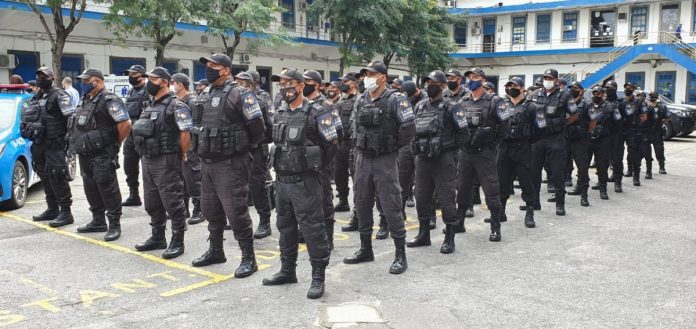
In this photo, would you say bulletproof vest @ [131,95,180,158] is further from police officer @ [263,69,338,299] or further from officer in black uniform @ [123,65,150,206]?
police officer @ [263,69,338,299]

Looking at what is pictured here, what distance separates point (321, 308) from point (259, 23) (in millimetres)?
17766

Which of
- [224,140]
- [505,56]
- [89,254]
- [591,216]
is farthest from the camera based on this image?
[505,56]

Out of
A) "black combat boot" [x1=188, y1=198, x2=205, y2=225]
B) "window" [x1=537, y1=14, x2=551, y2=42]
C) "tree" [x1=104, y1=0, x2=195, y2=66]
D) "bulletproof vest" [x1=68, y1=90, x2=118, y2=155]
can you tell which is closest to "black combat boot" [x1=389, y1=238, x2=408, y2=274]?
"black combat boot" [x1=188, y1=198, x2=205, y2=225]

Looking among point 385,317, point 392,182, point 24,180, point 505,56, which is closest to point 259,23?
point 24,180

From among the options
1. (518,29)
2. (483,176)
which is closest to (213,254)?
(483,176)

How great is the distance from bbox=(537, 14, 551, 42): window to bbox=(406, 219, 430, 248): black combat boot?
33692 mm

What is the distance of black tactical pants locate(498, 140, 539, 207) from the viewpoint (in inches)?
297

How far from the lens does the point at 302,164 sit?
4867mm

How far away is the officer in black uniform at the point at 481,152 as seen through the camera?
6770mm

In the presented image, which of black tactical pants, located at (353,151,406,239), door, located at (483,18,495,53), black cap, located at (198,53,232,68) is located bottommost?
black tactical pants, located at (353,151,406,239)

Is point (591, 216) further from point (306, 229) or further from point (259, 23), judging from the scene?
point (259, 23)

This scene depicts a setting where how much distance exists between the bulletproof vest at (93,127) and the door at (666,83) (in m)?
33.6

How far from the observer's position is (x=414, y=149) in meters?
6.23

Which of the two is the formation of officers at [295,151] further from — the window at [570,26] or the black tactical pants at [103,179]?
the window at [570,26]
